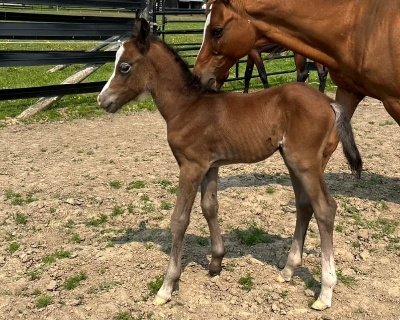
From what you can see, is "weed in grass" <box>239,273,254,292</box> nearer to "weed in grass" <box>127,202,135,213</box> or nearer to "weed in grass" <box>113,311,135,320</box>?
"weed in grass" <box>113,311,135,320</box>

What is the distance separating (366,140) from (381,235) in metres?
2.73

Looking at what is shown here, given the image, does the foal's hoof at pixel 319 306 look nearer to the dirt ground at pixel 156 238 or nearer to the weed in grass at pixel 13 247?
the dirt ground at pixel 156 238

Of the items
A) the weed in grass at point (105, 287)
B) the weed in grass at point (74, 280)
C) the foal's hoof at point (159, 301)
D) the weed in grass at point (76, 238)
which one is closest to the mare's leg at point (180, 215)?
the foal's hoof at point (159, 301)

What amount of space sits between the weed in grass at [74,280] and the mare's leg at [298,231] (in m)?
1.27

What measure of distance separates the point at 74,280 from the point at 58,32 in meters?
5.96

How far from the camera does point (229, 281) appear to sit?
10.1ft

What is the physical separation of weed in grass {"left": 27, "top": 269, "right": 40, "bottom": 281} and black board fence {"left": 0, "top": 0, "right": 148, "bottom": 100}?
14.7 ft

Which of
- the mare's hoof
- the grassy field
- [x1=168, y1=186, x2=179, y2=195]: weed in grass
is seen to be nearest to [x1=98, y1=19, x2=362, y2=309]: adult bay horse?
the mare's hoof

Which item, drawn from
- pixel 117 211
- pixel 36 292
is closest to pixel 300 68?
pixel 117 211

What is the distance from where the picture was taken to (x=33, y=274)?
312cm

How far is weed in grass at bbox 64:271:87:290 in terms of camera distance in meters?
2.98

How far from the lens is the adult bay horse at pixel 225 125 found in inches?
106

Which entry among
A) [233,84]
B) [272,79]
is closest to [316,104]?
[233,84]

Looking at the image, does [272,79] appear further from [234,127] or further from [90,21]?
[234,127]
